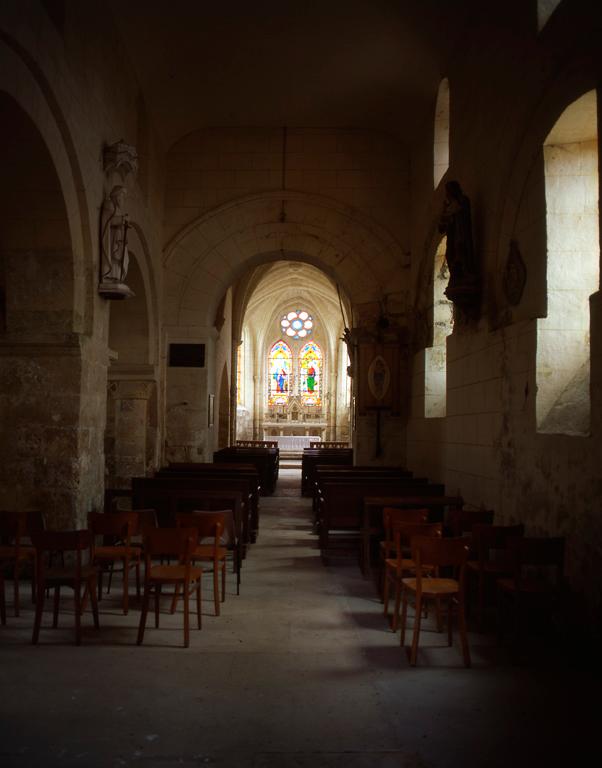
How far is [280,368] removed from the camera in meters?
31.9

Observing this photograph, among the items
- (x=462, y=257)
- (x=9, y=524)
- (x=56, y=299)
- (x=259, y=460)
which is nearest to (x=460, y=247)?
(x=462, y=257)

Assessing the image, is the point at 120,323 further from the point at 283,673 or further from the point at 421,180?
the point at 283,673

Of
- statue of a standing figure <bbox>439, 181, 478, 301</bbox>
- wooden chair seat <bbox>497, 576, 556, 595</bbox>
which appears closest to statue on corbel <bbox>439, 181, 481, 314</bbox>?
statue of a standing figure <bbox>439, 181, 478, 301</bbox>

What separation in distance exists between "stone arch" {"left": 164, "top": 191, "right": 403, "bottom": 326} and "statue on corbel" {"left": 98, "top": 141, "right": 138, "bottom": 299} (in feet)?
13.2

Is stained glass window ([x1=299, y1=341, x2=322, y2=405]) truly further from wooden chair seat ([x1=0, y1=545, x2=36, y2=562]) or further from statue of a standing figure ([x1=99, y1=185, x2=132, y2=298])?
wooden chair seat ([x1=0, y1=545, x2=36, y2=562])

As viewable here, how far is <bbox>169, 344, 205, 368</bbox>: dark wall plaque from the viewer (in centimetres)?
1234

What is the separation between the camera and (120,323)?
11.5m

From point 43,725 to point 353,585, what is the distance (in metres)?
3.80

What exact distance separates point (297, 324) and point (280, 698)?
92.9 feet

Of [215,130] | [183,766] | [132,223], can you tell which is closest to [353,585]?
[183,766]

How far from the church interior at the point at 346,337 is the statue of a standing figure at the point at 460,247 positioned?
1.9 inches

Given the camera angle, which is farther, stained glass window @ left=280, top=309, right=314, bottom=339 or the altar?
stained glass window @ left=280, top=309, right=314, bottom=339

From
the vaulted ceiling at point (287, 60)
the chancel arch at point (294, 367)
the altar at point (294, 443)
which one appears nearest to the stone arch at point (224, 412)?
the vaulted ceiling at point (287, 60)

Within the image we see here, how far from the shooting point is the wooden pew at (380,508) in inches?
285
